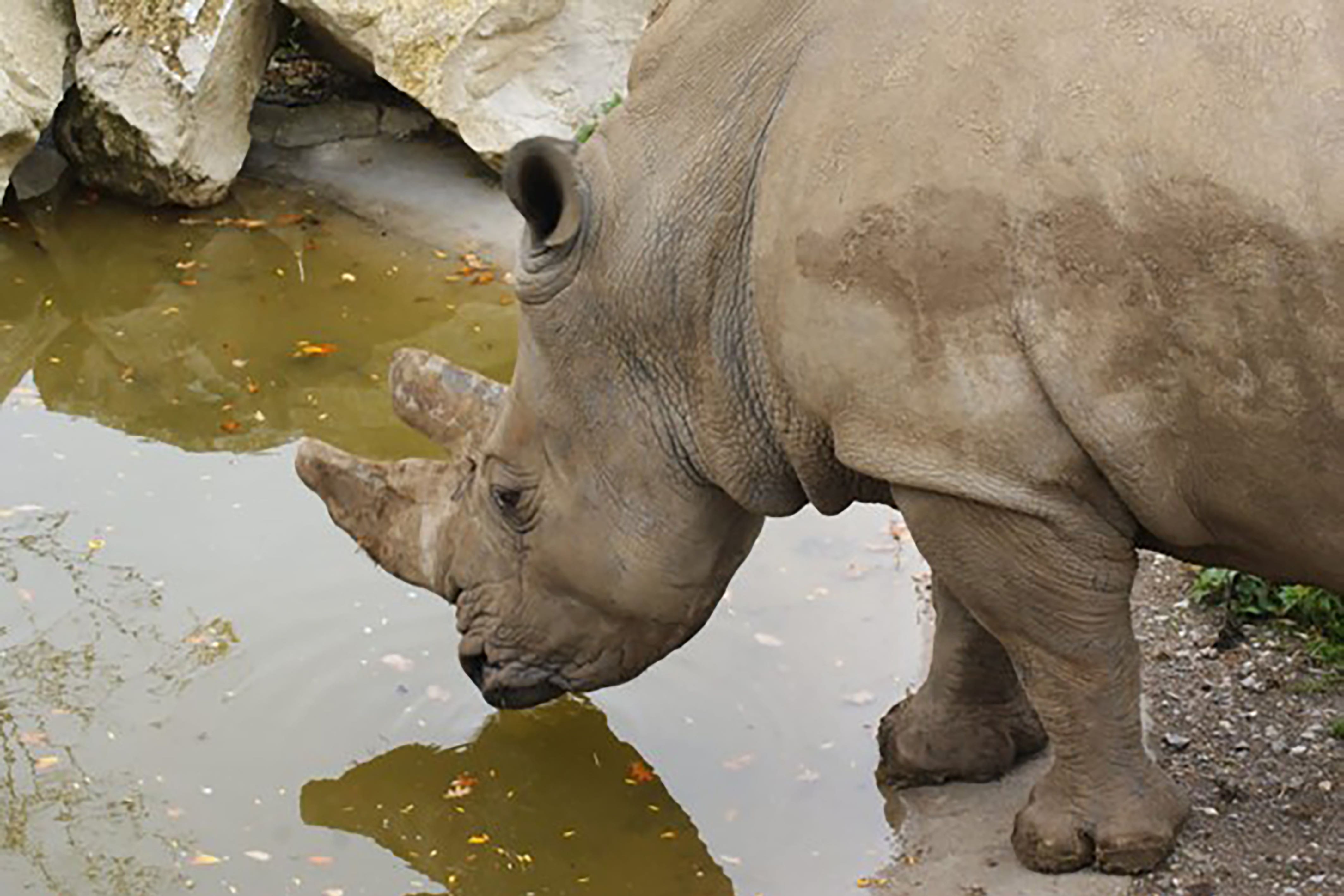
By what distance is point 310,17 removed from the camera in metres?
11.8

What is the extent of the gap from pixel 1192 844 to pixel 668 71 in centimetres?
236

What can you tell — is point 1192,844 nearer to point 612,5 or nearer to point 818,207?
point 818,207

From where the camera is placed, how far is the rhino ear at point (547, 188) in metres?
5.61

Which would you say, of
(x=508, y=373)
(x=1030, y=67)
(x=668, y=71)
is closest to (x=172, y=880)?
(x=668, y=71)

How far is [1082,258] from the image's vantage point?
5.06m

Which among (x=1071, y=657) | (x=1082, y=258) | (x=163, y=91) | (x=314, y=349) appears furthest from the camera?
(x=163, y=91)

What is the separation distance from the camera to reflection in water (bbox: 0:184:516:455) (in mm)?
9711

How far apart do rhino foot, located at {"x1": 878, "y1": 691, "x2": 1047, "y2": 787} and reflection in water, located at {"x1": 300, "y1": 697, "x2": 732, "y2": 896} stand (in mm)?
641

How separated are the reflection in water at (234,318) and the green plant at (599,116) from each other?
889mm

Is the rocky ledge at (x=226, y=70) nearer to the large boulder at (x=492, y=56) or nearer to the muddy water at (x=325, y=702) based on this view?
the large boulder at (x=492, y=56)

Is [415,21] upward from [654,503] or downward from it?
downward

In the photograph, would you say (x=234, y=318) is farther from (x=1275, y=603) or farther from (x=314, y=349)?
(x=1275, y=603)

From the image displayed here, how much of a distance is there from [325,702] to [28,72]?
16.4ft

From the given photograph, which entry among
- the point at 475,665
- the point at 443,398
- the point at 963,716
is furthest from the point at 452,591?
the point at 963,716
